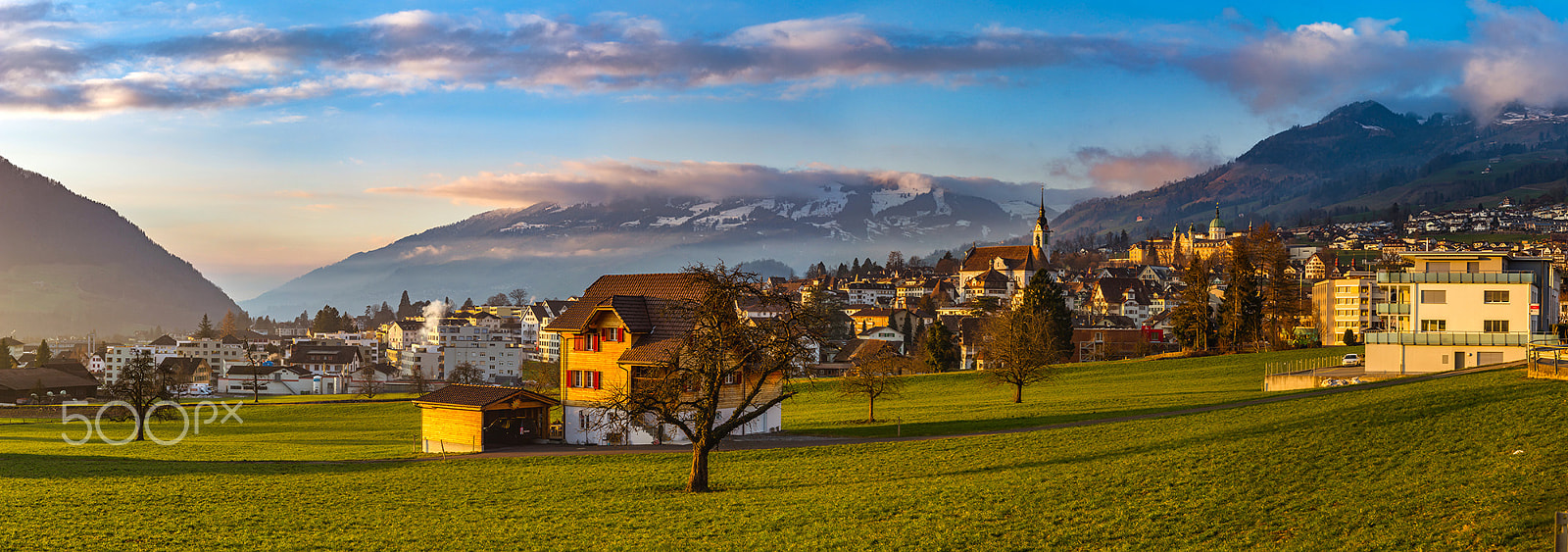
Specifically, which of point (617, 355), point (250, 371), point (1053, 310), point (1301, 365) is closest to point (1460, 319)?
point (1301, 365)

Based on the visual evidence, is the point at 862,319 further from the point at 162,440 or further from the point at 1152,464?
the point at 1152,464

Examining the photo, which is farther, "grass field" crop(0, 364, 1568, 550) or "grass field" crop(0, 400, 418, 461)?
"grass field" crop(0, 400, 418, 461)

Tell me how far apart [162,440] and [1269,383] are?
55.3 meters

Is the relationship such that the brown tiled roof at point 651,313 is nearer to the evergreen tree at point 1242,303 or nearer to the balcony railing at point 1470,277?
the balcony railing at point 1470,277

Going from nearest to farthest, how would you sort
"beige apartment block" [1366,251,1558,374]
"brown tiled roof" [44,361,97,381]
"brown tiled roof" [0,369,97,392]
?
"beige apartment block" [1366,251,1558,374] < "brown tiled roof" [0,369,97,392] < "brown tiled roof" [44,361,97,381]

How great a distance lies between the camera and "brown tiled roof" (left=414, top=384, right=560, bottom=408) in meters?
45.8

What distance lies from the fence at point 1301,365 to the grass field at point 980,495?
78.5 ft

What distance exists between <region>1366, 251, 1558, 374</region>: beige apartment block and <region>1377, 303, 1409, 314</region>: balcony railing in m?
0.05

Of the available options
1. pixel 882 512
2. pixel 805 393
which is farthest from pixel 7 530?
pixel 805 393

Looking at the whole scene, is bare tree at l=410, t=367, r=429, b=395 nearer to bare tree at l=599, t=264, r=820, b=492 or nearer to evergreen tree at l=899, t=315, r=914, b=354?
evergreen tree at l=899, t=315, r=914, b=354

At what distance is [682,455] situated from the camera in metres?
40.5

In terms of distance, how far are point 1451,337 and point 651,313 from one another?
3849 centimetres
